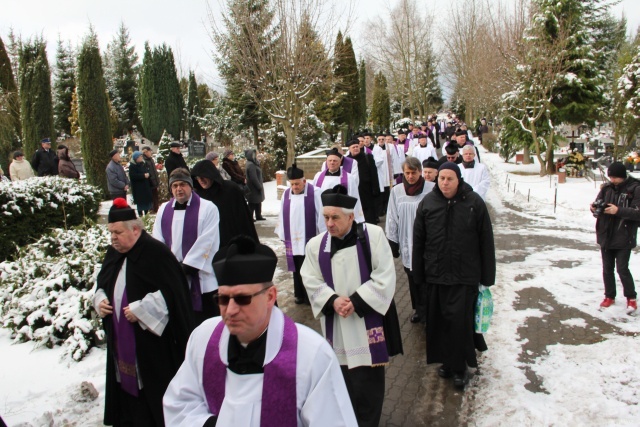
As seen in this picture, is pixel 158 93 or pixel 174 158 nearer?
pixel 174 158

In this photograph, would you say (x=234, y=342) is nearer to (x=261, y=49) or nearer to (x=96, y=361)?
(x=96, y=361)

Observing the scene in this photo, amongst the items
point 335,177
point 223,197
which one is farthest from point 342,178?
point 223,197

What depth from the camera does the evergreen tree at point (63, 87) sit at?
41312 mm

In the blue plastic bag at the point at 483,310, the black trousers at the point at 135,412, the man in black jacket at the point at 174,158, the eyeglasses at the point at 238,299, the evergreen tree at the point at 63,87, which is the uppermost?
the evergreen tree at the point at 63,87

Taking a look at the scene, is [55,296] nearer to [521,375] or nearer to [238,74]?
[521,375]

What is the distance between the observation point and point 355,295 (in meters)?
3.76

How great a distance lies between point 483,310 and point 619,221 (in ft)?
9.04

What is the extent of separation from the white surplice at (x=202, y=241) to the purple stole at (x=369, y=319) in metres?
1.53

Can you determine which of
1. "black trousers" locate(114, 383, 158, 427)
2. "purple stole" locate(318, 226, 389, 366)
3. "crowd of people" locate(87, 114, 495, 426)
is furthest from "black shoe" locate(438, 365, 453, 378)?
"black trousers" locate(114, 383, 158, 427)

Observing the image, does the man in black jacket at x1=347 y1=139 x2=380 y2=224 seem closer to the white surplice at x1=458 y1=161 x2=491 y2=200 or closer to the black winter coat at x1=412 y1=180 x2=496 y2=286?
the white surplice at x1=458 y1=161 x2=491 y2=200

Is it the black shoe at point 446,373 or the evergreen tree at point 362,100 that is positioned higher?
the evergreen tree at point 362,100

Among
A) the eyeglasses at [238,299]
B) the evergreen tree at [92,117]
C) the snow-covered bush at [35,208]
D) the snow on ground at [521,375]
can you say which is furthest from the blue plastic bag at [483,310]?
the evergreen tree at [92,117]

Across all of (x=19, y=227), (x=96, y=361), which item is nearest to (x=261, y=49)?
(x=19, y=227)

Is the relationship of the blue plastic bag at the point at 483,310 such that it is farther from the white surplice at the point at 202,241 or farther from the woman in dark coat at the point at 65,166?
the woman in dark coat at the point at 65,166
